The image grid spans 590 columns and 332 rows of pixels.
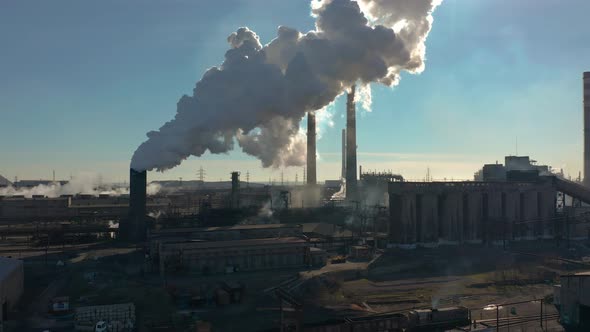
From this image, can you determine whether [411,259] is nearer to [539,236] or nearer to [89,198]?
[539,236]

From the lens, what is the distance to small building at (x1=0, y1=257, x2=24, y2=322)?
2496 cm

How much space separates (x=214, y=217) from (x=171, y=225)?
14.1ft

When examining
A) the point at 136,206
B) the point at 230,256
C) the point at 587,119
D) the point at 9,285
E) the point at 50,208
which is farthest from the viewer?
the point at 587,119

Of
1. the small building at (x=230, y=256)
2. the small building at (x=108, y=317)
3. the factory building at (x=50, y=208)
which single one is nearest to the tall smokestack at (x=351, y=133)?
the factory building at (x=50, y=208)

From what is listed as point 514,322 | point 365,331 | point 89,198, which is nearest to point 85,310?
point 365,331

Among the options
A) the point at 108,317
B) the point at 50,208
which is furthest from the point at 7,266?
the point at 50,208

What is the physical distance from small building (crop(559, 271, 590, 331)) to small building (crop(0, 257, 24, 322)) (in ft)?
85.0

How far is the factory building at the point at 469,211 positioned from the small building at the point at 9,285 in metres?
31.0

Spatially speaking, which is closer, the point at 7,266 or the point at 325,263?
the point at 7,266

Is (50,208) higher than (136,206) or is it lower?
lower

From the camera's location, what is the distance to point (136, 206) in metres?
45.2

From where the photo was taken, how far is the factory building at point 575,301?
76.8 feet

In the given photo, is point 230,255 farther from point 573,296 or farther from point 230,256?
point 573,296

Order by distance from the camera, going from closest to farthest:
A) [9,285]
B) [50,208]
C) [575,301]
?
1. [575,301]
2. [9,285]
3. [50,208]
